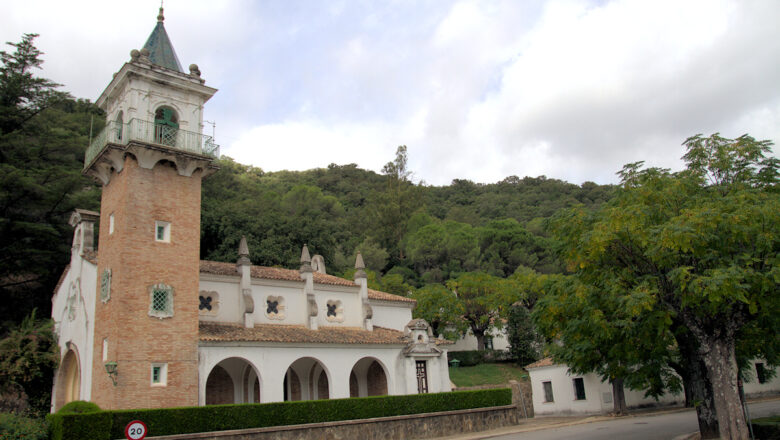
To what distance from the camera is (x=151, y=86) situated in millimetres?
22859

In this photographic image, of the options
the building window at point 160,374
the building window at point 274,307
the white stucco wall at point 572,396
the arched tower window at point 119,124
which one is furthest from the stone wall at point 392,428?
the arched tower window at point 119,124

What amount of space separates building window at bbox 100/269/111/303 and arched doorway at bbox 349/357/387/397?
44.9 feet

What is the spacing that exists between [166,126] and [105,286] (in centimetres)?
693

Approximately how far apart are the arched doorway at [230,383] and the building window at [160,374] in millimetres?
5626

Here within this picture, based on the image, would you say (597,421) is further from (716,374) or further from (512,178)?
(512,178)

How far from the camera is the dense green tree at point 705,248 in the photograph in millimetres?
13969

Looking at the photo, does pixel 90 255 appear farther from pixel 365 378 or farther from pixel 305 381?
pixel 365 378

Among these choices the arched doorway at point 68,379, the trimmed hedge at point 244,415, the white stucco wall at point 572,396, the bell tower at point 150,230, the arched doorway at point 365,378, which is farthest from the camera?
the white stucco wall at point 572,396

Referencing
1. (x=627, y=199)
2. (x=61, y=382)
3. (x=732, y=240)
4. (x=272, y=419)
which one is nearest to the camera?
(x=732, y=240)

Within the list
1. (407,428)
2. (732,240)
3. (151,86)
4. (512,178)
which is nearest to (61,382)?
(151,86)

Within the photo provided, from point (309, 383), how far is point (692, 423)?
17951mm

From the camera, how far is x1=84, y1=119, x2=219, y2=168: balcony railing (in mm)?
21797

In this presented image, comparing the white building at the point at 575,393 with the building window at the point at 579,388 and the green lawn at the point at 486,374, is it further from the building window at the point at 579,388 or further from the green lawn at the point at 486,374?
the green lawn at the point at 486,374

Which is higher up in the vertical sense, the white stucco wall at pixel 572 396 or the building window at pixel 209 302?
the building window at pixel 209 302
